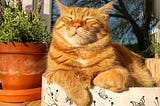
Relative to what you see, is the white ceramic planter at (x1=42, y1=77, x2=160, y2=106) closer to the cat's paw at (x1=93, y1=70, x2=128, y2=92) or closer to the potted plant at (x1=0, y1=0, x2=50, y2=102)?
the cat's paw at (x1=93, y1=70, x2=128, y2=92)

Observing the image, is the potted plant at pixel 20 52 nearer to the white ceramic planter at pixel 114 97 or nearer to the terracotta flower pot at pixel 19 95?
the terracotta flower pot at pixel 19 95

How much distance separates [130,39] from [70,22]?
1383mm

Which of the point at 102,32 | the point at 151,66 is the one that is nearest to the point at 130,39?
the point at 151,66

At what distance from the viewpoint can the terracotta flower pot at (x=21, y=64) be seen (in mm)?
1258

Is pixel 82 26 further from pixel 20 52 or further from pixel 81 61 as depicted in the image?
pixel 20 52

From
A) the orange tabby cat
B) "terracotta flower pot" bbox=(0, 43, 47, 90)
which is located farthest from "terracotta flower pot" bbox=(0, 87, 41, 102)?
the orange tabby cat

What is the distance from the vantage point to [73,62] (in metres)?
1.03

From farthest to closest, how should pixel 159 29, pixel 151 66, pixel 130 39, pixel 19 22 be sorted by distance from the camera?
pixel 130 39 → pixel 159 29 → pixel 19 22 → pixel 151 66

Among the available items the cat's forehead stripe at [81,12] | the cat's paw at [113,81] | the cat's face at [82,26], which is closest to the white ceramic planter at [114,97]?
the cat's paw at [113,81]

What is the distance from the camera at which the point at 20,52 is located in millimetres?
1256

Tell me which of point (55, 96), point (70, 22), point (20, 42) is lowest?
point (55, 96)

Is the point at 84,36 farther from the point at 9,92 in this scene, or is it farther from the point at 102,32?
the point at 9,92

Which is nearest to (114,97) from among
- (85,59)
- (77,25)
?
(85,59)

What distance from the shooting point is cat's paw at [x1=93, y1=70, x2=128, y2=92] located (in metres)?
0.95
